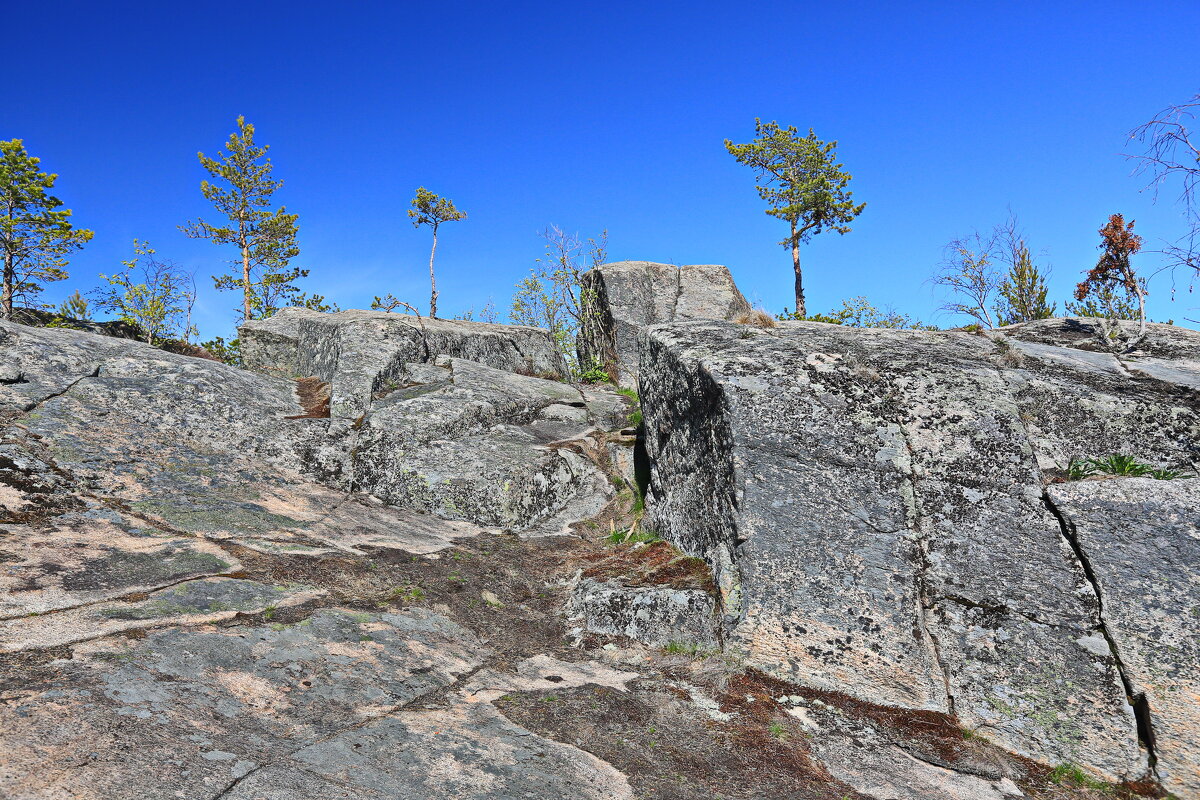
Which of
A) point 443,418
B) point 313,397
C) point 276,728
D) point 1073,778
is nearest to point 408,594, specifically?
point 276,728

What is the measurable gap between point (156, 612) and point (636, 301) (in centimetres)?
2070

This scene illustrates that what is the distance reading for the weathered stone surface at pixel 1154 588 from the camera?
6.54 metres

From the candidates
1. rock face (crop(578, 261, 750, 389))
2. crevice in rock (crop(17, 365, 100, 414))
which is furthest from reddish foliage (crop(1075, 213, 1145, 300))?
crevice in rock (crop(17, 365, 100, 414))

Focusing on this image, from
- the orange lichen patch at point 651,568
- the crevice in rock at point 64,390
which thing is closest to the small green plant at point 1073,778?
the orange lichen patch at point 651,568

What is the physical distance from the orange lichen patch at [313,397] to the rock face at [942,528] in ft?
25.7

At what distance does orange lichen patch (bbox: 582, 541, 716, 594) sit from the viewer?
8844mm

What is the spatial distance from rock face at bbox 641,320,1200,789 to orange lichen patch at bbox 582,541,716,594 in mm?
293

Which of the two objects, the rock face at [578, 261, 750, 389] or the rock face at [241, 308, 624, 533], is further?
the rock face at [578, 261, 750, 389]

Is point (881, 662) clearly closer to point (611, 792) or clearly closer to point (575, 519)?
point (611, 792)

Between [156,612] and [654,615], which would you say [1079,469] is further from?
[156,612]

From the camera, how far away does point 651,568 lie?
31.4 feet

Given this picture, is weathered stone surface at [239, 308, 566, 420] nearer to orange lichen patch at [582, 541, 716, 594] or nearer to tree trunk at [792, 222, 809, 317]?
orange lichen patch at [582, 541, 716, 594]

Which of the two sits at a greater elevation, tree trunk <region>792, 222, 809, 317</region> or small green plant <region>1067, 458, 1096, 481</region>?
tree trunk <region>792, 222, 809, 317</region>

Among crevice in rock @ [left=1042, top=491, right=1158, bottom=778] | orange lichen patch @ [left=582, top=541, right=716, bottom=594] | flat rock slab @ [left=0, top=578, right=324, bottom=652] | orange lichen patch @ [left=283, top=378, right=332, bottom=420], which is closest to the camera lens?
flat rock slab @ [left=0, top=578, right=324, bottom=652]
